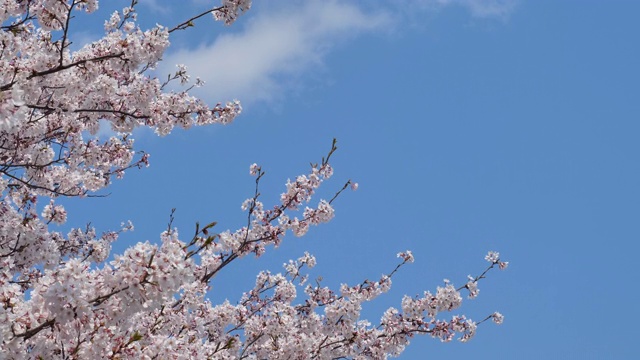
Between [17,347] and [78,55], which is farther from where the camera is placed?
[78,55]

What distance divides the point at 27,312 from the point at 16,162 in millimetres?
6539

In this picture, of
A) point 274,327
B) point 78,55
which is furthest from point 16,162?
point 274,327

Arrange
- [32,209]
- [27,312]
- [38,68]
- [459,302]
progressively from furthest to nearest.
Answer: [459,302] < [32,209] < [38,68] < [27,312]

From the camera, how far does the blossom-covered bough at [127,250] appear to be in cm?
570

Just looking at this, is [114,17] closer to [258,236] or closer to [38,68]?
[38,68]

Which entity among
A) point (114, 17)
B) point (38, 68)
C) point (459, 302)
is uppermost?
point (114, 17)

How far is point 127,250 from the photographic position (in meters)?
5.39

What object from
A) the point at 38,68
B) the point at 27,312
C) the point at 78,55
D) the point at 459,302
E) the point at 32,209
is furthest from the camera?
the point at 459,302

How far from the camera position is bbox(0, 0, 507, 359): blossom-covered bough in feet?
18.7

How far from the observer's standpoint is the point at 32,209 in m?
11.4

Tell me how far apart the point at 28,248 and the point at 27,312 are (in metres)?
5.19

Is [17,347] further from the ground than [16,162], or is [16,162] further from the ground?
[16,162]

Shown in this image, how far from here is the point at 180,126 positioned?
39.2 feet

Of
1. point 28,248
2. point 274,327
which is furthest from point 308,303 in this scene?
point 28,248
